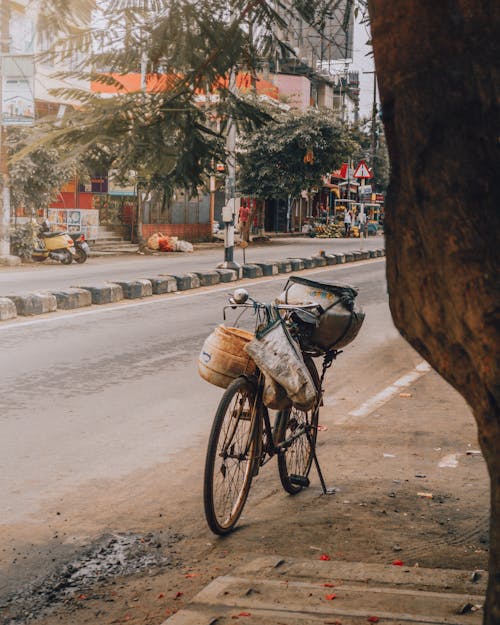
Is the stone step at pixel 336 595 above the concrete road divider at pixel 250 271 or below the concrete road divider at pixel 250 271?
below

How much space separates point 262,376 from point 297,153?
Result: 36103mm

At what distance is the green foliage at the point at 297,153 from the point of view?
1569 inches

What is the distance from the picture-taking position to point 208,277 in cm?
2019

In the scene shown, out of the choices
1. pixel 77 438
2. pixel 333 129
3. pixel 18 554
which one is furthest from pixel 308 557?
pixel 333 129

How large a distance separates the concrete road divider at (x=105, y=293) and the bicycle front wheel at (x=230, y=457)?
10.8m

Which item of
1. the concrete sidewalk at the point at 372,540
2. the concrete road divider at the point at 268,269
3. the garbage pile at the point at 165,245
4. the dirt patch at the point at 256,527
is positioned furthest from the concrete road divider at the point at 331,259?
the dirt patch at the point at 256,527

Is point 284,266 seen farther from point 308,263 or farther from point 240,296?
point 240,296

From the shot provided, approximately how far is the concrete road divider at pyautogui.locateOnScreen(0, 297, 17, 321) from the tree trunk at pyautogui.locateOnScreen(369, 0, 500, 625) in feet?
36.3

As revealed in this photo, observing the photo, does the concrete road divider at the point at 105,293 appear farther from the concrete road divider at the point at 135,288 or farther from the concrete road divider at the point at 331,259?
the concrete road divider at the point at 331,259

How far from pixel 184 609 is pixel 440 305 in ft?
5.47

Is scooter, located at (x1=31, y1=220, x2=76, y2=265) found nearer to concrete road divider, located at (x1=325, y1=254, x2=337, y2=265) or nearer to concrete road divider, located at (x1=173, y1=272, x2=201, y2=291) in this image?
concrete road divider, located at (x1=173, y1=272, x2=201, y2=291)

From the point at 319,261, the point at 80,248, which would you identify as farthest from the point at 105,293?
the point at 319,261

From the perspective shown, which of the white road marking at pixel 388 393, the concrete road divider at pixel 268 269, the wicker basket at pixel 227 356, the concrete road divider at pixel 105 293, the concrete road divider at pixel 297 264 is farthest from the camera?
the concrete road divider at pixel 297 264

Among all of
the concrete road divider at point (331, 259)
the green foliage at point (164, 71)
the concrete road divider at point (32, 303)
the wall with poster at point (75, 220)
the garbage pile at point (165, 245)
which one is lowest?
the concrete road divider at point (32, 303)
